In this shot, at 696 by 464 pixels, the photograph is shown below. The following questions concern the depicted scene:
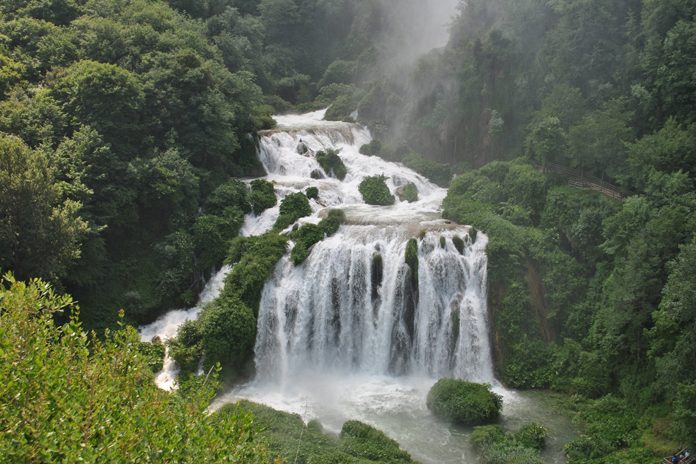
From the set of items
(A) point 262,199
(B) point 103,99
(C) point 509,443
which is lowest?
(C) point 509,443

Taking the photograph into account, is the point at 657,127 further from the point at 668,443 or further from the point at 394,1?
the point at 394,1

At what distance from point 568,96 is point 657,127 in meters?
5.32

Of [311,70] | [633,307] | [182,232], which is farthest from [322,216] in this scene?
[311,70]

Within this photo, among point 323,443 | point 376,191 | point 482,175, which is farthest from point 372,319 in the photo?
point 482,175

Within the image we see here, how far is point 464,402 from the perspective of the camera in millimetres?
22078

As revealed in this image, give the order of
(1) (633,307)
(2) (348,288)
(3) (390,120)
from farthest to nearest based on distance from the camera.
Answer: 1. (3) (390,120)
2. (2) (348,288)
3. (1) (633,307)

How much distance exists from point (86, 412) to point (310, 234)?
67.2 feet

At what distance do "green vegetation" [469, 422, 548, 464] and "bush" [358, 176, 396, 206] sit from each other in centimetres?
1686

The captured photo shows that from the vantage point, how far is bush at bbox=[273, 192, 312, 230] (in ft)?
102

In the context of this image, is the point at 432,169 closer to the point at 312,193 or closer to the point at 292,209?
the point at 312,193

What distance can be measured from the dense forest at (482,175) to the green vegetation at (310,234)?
253 mm

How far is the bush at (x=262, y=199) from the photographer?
109 feet

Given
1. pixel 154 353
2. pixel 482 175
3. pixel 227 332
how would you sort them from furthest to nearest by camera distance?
pixel 482 175 → pixel 154 353 → pixel 227 332

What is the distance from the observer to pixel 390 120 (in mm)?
46094
